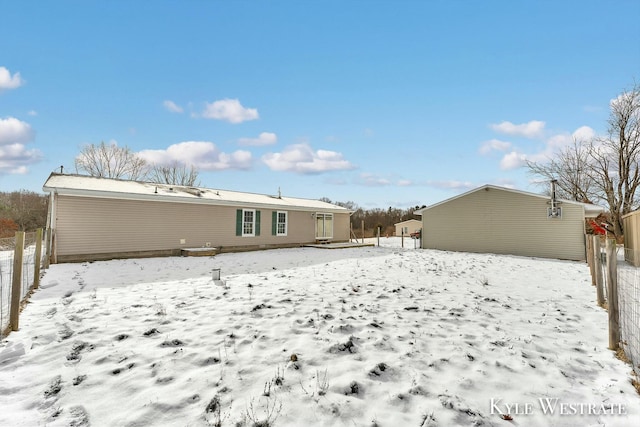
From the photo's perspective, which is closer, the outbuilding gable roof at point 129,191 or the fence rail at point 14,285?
the fence rail at point 14,285

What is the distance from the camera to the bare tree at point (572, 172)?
23172mm

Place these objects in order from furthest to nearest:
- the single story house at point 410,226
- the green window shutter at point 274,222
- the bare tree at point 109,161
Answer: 1. the single story house at point 410,226
2. the bare tree at point 109,161
3. the green window shutter at point 274,222

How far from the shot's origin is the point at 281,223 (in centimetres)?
1697

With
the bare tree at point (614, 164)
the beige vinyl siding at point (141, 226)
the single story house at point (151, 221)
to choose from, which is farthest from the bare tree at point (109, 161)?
the bare tree at point (614, 164)

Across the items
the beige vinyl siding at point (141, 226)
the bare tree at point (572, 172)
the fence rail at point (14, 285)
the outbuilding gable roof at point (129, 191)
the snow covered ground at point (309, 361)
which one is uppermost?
the bare tree at point (572, 172)

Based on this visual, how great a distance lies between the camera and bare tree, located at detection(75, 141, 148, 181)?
92.5 feet

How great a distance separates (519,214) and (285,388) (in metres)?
16.6

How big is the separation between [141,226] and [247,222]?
4.88 metres

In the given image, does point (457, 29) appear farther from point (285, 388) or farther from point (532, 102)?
point (285, 388)

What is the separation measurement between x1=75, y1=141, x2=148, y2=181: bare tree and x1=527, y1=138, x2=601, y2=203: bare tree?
3731 cm

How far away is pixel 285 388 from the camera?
2615 millimetres

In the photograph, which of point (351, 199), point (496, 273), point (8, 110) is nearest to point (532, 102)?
point (496, 273)

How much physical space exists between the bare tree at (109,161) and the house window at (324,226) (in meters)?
22.3

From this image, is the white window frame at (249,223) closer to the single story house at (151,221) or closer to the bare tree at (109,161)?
the single story house at (151,221)
